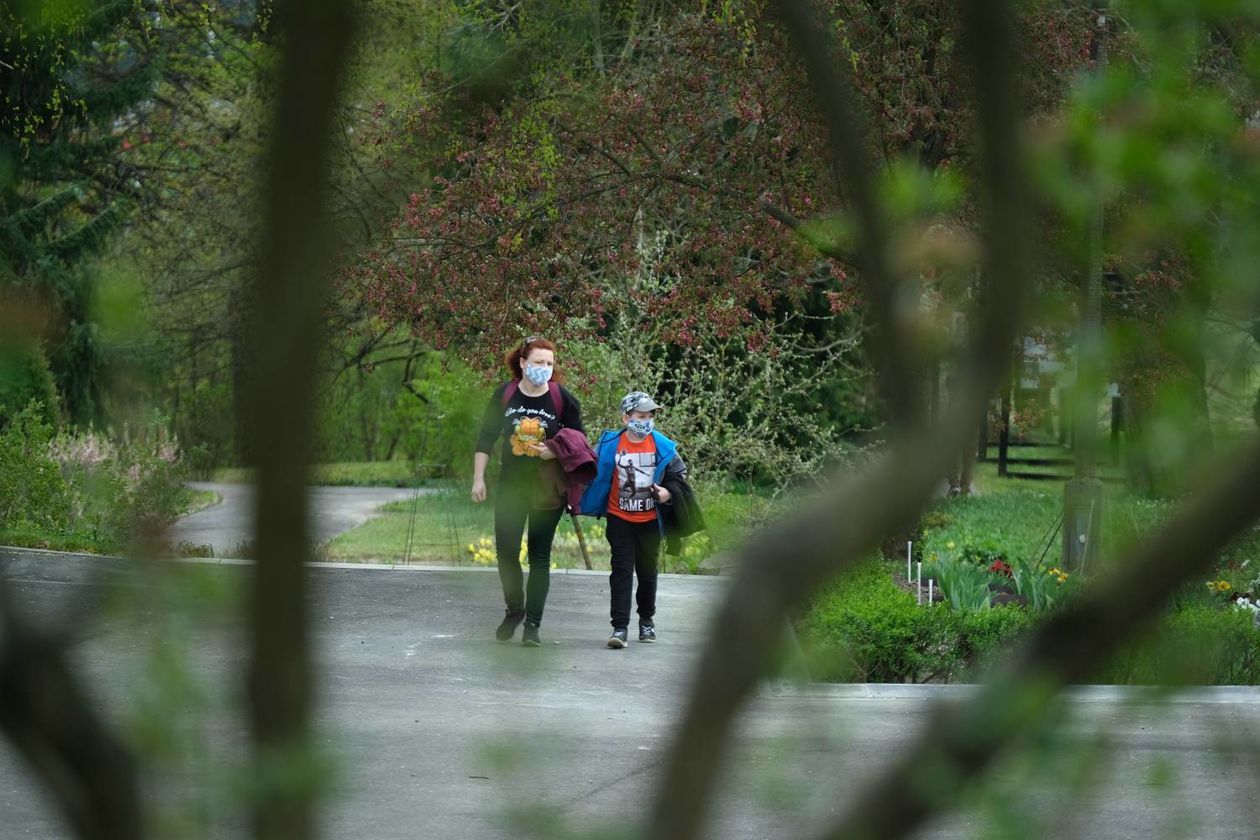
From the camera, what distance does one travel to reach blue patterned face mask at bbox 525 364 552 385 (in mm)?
10906

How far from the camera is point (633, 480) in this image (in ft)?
36.3

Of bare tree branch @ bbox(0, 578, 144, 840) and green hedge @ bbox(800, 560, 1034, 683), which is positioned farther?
green hedge @ bbox(800, 560, 1034, 683)

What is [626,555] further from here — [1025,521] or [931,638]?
[1025,521]

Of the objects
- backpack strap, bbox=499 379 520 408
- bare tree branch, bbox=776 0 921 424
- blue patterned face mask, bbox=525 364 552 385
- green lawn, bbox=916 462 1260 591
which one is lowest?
green lawn, bbox=916 462 1260 591

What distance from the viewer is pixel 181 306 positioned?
100 ft

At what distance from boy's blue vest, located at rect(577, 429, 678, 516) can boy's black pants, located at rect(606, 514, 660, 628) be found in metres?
0.16

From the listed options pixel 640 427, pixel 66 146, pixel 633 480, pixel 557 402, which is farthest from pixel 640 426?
pixel 66 146

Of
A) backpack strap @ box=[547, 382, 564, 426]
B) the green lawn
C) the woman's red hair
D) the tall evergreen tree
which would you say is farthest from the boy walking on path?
the tall evergreen tree

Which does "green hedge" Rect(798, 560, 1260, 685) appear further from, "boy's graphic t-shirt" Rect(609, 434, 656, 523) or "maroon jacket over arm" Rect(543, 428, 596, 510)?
"maroon jacket over arm" Rect(543, 428, 596, 510)

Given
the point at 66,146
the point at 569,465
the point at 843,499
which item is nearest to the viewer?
the point at 843,499

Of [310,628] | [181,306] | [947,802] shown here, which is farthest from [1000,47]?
[181,306]

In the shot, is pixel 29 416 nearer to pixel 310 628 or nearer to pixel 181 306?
pixel 181 306

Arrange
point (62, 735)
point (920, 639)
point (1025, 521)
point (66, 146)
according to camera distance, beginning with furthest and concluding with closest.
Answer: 1. point (66, 146)
2. point (1025, 521)
3. point (920, 639)
4. point (62, 735)

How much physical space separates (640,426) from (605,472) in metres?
0.36
